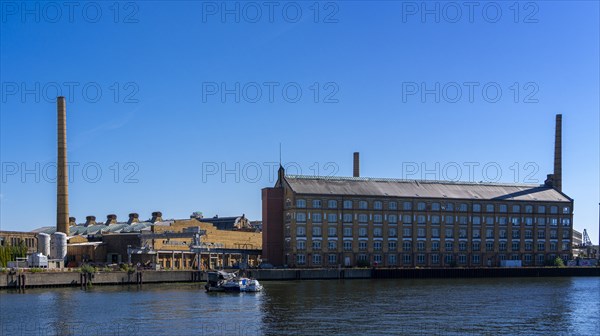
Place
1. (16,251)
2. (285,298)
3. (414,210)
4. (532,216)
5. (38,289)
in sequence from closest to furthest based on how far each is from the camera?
(285,298)
(38,289)
(16,251)
(414,210)
(532,216)

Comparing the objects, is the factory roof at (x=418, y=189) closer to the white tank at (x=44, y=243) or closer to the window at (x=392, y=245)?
the window at (x=392, y=245)

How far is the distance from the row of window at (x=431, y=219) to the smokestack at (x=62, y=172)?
38.8 m

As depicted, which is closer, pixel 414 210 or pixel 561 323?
pixel 561 323

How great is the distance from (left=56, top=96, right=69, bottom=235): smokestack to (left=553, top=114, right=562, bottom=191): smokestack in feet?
324

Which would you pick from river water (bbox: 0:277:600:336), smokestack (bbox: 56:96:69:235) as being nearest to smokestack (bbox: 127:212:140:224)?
smokestack (bbox: 56:96:69:235)

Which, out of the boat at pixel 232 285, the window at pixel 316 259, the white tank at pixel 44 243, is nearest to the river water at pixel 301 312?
the boat at pixel 232 285

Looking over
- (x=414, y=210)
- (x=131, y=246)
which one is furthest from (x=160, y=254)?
(x=414, y=210)

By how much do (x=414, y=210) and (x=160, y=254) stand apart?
46.9 m

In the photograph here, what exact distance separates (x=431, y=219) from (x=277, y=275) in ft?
114

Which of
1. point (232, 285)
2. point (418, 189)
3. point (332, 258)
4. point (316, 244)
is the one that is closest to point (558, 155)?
point (418, 189)

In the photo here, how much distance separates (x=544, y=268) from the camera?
144250mm

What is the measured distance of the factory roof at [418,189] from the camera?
138m

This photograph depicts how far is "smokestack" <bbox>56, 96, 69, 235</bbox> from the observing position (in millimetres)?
122250

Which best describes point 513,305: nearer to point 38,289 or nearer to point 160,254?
point 38,289
